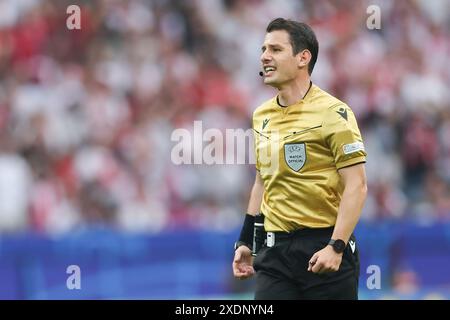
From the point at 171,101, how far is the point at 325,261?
333 inches

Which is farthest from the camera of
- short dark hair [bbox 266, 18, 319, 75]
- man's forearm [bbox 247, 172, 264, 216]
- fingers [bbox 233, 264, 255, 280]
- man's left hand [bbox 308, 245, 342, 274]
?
man's forearm [bbox 247, 172, 264, 216]

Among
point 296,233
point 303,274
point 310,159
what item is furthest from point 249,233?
point 310,159

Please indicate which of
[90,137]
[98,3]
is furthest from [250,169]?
[98,3]

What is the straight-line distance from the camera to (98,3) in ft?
50.3

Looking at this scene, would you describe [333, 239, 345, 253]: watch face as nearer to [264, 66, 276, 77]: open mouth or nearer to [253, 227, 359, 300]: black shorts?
[253, 227, 359, 300]: black shorts

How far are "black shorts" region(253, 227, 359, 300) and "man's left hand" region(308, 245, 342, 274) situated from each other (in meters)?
0.26

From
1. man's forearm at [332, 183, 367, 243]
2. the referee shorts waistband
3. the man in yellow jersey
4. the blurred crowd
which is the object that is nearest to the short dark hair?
the man in yellow jersey

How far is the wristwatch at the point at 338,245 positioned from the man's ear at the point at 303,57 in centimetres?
111

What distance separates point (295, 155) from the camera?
6.68 m

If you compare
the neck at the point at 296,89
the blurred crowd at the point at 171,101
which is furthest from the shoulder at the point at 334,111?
the blurred crowd at the point at 171,101

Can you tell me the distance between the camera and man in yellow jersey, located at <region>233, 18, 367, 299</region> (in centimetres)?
652

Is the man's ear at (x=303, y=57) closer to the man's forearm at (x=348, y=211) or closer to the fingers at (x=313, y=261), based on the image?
the man's forearm at (x=348, y=211)

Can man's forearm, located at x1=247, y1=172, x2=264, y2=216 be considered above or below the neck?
below

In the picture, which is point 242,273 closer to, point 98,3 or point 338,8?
point 98,3
